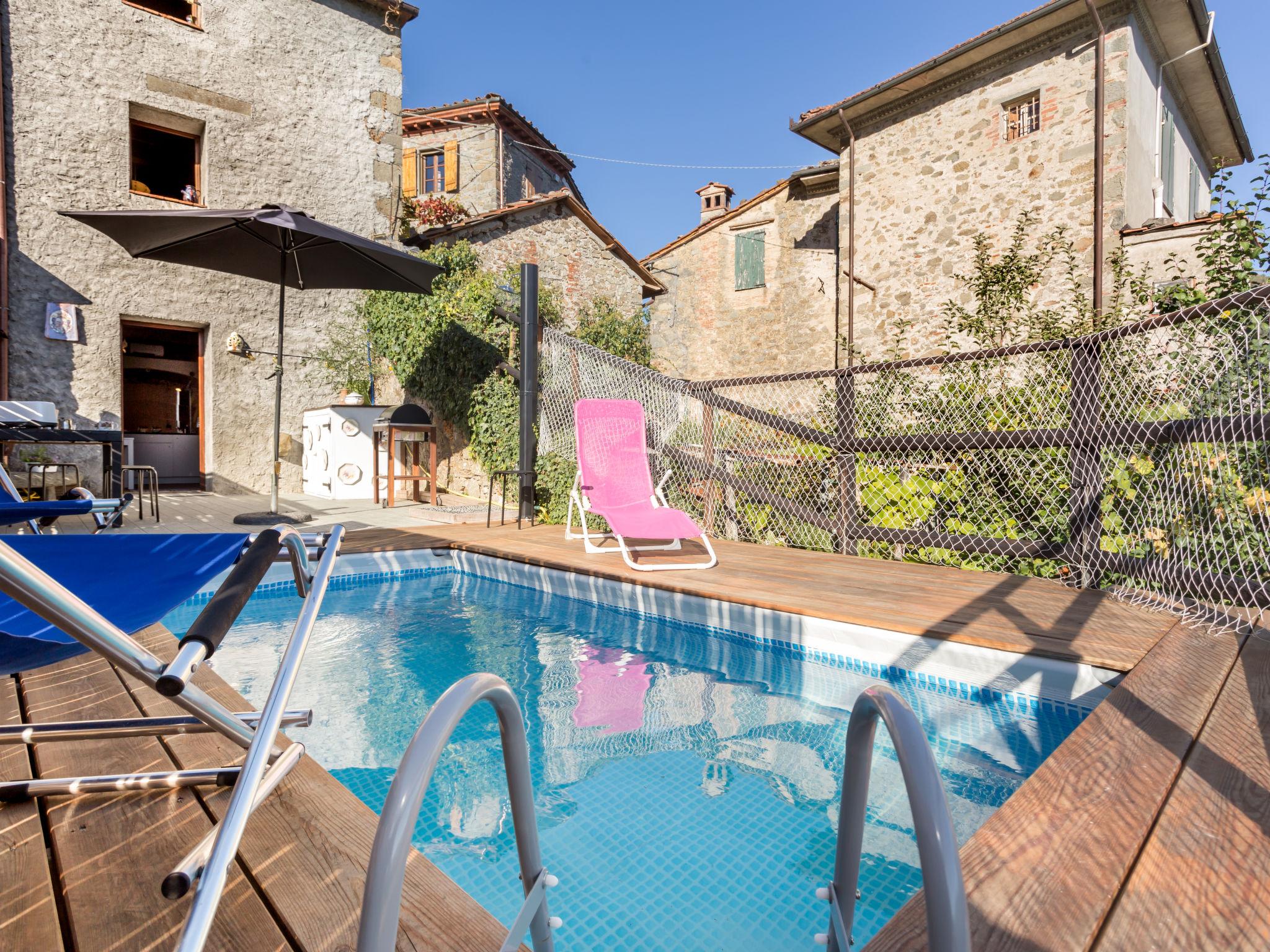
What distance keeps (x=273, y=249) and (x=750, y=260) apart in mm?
11980

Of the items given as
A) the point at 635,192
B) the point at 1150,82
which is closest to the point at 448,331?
the point at 1150,82

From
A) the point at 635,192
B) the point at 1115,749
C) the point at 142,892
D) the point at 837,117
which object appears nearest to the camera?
the point at 142,892

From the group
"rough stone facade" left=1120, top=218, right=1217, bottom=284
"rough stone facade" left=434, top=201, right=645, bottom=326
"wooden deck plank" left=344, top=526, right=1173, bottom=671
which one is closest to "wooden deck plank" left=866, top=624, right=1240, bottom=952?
"wooden deck plank" left=344, top=526, right=1173, bottom=671

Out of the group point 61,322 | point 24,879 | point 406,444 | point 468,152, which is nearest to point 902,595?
point 24,879

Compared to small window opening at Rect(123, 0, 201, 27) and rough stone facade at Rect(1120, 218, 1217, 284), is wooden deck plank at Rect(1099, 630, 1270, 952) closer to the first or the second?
rough stone facade at Rect(1120, 218, 1217, 284)

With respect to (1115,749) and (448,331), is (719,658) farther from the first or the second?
(448,331)

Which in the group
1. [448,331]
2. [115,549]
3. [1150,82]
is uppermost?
[1150,82]

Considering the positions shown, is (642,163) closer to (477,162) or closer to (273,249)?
(477,162)

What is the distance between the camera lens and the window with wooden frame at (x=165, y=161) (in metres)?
9.27

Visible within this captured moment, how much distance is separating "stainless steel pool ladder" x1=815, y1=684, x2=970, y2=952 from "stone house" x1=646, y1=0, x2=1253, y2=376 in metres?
9.85

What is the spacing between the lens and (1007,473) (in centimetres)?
443

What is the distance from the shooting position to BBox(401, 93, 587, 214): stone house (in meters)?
16.4

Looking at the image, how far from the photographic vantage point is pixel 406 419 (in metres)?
7.88

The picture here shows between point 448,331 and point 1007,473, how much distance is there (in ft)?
20.4
